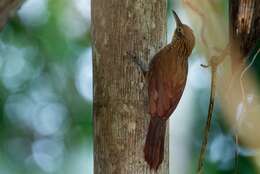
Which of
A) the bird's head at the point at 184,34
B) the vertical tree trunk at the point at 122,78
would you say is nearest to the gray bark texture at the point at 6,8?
the vertical tree trunk at the point at 122,78

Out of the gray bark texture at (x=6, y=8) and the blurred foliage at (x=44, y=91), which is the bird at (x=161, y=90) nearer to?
the gray bark texture at (x=6, y=8)

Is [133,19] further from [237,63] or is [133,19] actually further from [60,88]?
[60,88]

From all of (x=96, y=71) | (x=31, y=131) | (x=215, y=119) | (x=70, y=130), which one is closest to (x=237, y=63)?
(x=96, y=71)

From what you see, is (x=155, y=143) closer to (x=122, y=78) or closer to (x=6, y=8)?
(x=122, y=78)

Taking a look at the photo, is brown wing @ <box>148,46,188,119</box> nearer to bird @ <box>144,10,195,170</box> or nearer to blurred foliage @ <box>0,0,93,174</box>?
bird @ <box>144,10,195,170</box>

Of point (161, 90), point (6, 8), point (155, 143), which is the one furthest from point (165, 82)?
point (6, 8)

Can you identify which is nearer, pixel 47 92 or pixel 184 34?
pixel 184 34

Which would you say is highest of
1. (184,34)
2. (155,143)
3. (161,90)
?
(184,34)
